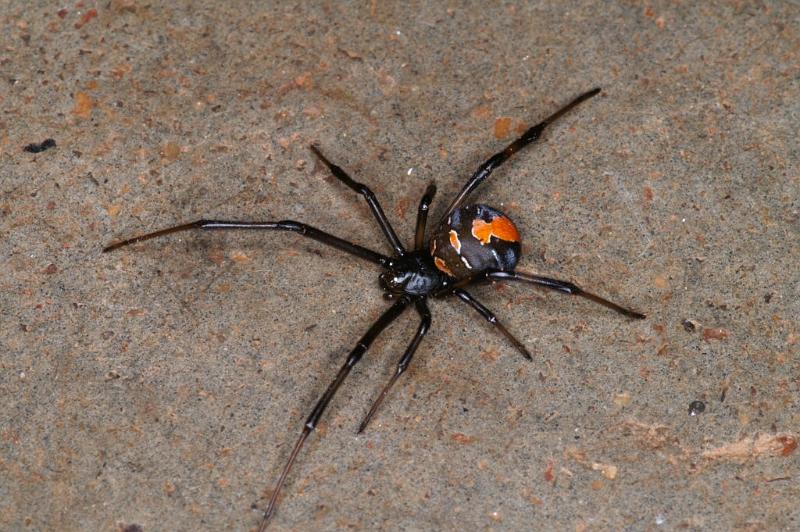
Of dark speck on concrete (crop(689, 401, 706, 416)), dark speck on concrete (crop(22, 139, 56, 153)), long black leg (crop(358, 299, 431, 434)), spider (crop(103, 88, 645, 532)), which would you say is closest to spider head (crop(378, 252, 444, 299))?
spider (crop(103, 88, 645, 532))

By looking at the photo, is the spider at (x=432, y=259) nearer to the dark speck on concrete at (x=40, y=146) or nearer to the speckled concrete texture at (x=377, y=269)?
the speckled concrete texture at (x=377, y=269)

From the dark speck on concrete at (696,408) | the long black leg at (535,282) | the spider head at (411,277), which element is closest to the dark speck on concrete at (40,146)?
the spider head at (411,277)

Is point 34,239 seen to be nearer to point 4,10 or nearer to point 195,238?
Answer: point 195,238

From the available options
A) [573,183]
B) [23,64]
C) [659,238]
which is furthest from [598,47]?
[23,64]

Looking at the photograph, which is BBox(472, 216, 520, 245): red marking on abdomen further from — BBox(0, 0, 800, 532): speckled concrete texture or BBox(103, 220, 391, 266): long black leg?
BBox(103, 220, 391, 266): long black leg

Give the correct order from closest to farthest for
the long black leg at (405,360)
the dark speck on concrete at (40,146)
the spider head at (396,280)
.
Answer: the long black leg at (405,360), the spider head at (396,280), the dark speck on concrete at (40,146)

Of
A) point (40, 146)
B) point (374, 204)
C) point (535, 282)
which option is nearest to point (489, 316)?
point (535, 282)
